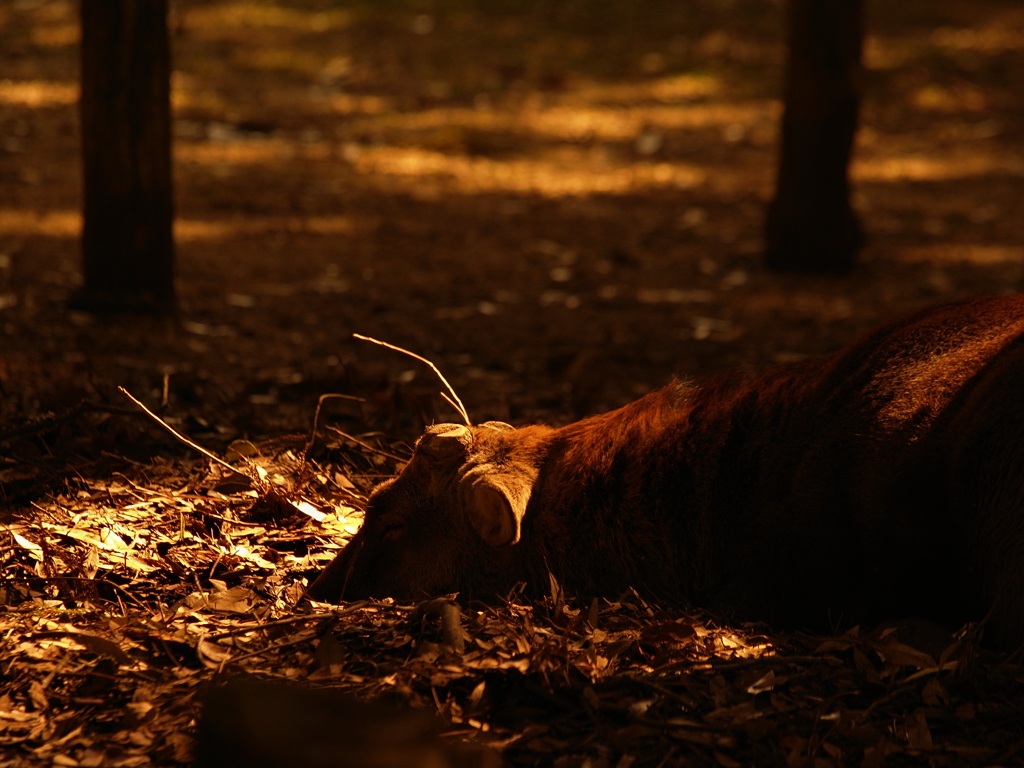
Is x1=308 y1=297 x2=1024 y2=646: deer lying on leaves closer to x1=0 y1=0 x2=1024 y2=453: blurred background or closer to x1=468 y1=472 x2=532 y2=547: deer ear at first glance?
x1=468 y1=472 x2=532 y2=547: deer ear

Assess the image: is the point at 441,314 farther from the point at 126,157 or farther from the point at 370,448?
the point at 370,448

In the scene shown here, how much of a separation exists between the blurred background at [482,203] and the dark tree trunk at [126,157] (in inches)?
8.7

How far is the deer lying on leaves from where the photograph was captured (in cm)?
324

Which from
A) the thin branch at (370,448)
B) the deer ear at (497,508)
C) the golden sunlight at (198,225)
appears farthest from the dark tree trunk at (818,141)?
the deer ear at (497,508)

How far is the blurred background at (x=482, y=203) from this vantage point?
6.12m

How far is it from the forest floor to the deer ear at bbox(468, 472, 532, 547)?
24 cm

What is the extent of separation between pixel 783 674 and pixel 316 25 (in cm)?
→ 1430

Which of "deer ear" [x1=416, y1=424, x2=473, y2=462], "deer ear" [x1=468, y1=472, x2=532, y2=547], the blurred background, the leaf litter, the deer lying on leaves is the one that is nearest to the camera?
the leaf litter

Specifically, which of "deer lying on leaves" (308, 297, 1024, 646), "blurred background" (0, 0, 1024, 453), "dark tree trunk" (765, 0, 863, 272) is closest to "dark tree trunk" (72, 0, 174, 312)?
"blurred background" (0, 0, 1024, 453)

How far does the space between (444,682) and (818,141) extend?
635 centimetres

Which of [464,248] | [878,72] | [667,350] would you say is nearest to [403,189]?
[464,248]

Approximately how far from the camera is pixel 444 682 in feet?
9.43

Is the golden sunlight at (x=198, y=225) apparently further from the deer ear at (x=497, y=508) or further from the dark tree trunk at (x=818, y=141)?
the deer ear at (x=497, y=508)

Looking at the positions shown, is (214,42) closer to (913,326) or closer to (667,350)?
(667,350)
